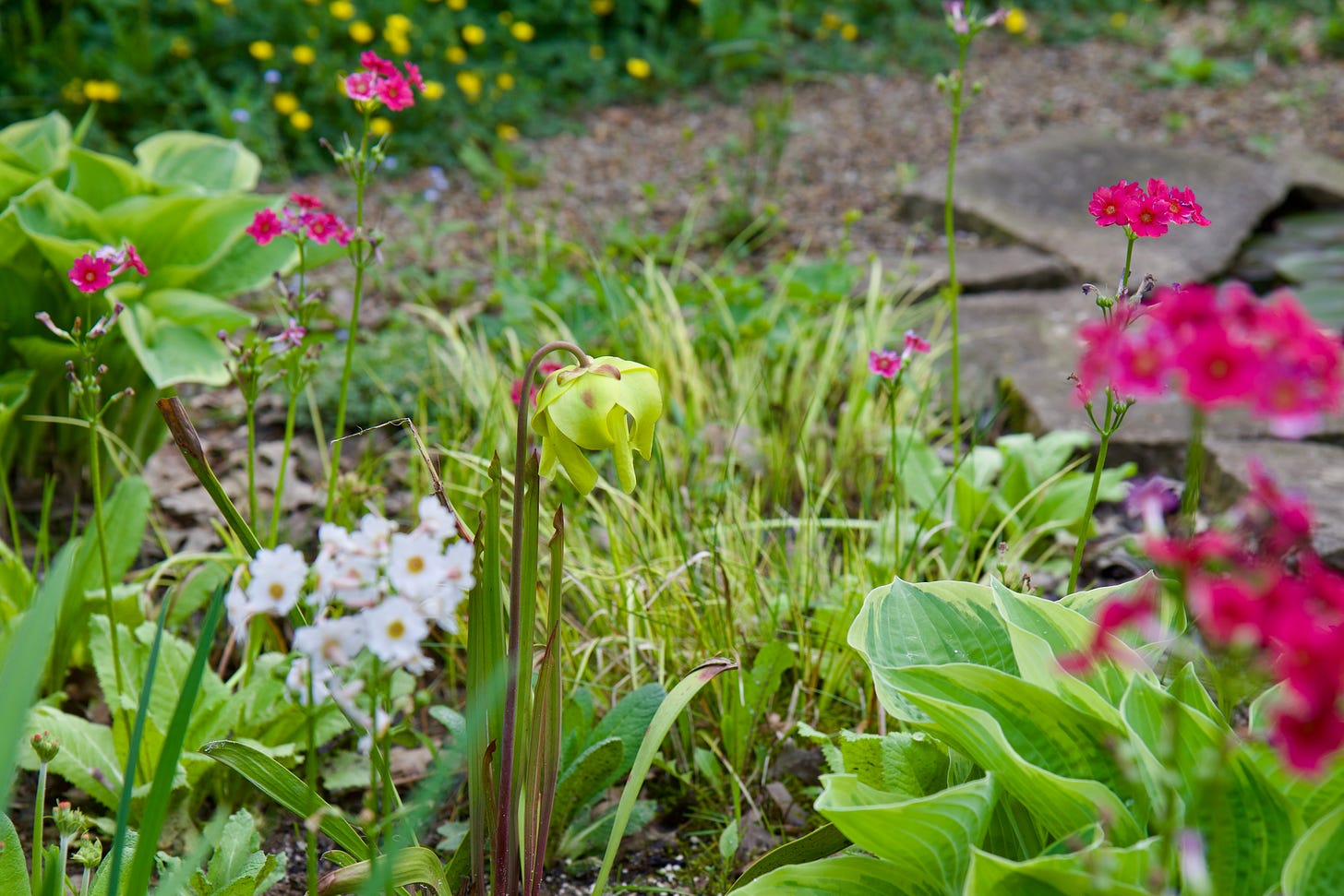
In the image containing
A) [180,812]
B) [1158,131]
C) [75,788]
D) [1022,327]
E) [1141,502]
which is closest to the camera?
[1141,502]

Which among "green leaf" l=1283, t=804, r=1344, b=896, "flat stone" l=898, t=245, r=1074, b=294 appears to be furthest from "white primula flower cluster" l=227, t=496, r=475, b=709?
"flat stone" l=898, t=245, r=1074, b=294

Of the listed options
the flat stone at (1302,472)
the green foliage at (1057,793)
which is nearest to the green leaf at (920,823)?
the green foliage at (1057,793)

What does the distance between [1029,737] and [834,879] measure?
0.77 feet

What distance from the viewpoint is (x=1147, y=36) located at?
546 cm

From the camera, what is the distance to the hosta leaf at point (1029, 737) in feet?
3.13

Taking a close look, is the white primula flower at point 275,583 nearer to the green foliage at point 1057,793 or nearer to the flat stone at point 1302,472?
the green foliage at point 1057,793

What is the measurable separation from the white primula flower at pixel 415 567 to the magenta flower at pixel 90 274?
0.85m

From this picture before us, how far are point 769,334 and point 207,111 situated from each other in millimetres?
2437

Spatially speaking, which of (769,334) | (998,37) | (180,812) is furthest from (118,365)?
(998,37)

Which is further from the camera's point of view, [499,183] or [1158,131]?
[1158,131]

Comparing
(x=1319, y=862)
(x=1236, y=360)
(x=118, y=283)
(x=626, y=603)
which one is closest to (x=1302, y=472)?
(x=626, y=603)

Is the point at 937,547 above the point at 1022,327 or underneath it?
underneath

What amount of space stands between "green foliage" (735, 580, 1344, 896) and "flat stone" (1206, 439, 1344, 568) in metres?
1.20

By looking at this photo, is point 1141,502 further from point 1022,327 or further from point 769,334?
point 1022,327
